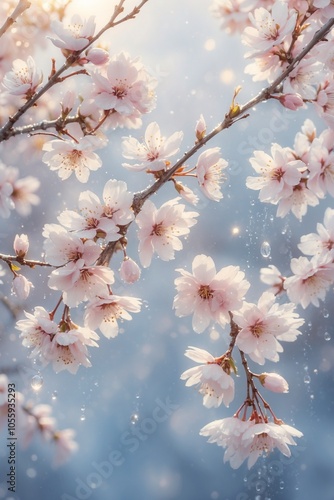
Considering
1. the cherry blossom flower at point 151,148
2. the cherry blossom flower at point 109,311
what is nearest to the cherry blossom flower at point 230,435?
the cherry blossom flower at point 109,311

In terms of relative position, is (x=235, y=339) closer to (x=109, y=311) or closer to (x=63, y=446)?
(x=109, y=311)

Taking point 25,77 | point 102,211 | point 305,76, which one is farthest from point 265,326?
point 25,77

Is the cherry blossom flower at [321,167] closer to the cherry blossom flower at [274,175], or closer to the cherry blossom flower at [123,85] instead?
the cherry blossom flower at [274,175]

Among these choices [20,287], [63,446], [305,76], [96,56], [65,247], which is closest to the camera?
[65,247]

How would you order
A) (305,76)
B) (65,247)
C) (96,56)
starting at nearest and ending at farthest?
(65,247)
(96,56)
(305,76)

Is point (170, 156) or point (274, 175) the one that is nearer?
point (170, 156)

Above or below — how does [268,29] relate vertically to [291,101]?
above

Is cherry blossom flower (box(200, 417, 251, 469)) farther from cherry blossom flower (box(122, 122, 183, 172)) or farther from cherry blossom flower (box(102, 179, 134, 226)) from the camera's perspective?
cherry blossom flower (box(122, 122, 183, 172))
